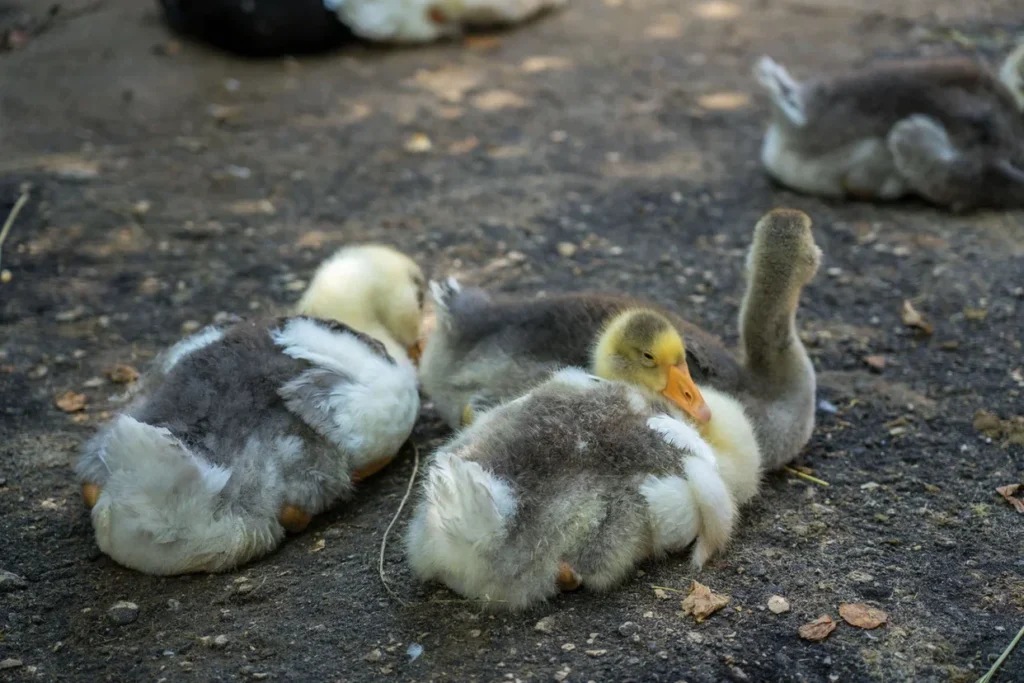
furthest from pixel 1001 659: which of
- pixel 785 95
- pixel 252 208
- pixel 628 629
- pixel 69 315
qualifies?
pixel 252 208

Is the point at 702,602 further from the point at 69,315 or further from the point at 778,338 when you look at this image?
the point at 69,315

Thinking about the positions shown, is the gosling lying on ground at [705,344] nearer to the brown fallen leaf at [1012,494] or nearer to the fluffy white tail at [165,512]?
the brown fallen leaf at [1012,494]

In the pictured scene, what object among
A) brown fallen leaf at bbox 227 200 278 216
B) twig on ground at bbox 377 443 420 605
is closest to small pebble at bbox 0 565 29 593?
twig on ground at bbox 377 443 420 605

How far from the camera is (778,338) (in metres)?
4.29

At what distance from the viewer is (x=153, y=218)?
6570 millimetres

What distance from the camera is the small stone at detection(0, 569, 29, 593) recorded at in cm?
373

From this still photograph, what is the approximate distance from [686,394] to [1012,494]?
129 centimetres

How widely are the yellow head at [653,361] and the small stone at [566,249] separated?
91.8 inches

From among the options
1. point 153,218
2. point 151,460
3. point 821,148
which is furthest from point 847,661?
point 153,218

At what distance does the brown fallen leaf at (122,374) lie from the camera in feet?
16.3

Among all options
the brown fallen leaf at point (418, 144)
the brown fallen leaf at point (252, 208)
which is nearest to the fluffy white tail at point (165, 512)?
the brown fallen leaf at point (252, 208)

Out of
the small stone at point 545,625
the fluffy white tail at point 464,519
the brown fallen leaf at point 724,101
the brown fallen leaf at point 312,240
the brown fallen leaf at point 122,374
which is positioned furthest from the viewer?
the brown fallen leaf at point 724,101

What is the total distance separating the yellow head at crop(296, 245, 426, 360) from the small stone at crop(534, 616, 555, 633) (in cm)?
168

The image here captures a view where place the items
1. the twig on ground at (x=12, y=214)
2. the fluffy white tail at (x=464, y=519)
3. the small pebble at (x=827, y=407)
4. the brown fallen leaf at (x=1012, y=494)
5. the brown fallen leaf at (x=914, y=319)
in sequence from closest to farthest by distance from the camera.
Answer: the fluffy white tail at (x=464, y=519) < the brown fallen leaf at (x=1012, y=494) < the small pebble at (x=827, y=407) < the brown fallen leaf at (x=914, y=319) < the twig on ground at (x=12, y=214)
